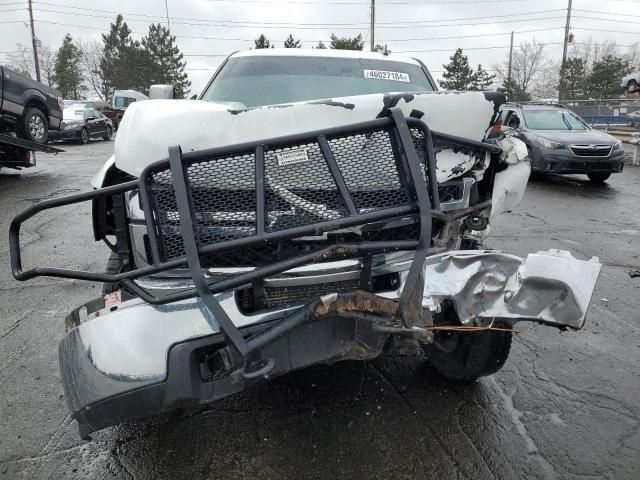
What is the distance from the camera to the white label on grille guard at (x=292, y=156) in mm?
1958

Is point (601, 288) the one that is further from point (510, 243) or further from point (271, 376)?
point (271, 376)

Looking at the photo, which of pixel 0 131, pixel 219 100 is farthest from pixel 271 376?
pixel 0 131

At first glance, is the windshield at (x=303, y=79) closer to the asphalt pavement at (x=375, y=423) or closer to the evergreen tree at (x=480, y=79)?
the asphalt pavement at (x=375, y=423)

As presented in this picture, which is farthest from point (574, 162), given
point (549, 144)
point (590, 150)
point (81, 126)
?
point (81, 126)

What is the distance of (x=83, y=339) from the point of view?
198cm

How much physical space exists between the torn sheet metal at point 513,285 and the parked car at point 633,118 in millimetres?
21715

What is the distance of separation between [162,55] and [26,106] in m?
43.1

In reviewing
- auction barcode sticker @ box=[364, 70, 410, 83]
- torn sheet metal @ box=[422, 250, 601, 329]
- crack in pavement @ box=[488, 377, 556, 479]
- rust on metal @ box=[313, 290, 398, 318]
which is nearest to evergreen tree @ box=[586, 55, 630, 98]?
auction barcode sticker @ box=[364, 70, 410, 83]

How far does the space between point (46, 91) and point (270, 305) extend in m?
11.0

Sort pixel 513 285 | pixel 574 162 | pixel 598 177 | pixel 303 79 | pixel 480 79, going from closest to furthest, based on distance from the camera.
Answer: pixel 513 285 → pixel 303 79 → pixel 574 162 → pixel 598 177 → pixel 480 79

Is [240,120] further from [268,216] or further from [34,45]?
[34,45]

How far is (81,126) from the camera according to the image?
800 inches

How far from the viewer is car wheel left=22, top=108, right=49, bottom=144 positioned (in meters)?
10.1

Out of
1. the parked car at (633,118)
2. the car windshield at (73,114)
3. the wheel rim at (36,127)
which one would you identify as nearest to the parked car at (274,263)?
the wheel rim at (36,127)
